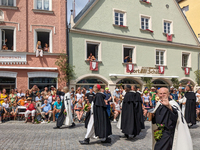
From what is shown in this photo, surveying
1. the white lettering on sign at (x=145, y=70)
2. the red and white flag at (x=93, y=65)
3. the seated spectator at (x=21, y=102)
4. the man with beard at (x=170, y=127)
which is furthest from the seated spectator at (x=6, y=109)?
the white lettering on sign at (x=145, y=70)

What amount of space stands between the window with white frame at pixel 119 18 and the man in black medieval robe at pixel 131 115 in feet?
41.1

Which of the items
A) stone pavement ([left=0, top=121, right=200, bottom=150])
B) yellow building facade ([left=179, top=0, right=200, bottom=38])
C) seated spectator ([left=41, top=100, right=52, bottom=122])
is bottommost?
stone pavement ([left=0, top=121, right=200, bottom=150])

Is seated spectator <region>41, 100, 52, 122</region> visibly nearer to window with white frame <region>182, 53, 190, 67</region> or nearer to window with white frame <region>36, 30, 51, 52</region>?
window with white frame <region>36, 30, 51, 52</region>

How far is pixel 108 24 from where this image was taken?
18703mm

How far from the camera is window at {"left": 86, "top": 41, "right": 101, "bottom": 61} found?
18.0m

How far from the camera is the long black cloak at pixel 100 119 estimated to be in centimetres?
684

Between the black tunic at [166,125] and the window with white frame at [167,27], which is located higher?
the window with white frame at [167,27]

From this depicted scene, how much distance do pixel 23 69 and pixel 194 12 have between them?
75.8 feet

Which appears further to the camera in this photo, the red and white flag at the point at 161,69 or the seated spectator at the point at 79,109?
the red and white flag at the point at 161,69

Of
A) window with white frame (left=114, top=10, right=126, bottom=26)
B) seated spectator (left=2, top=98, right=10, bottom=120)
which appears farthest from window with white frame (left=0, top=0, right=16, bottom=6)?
window with white frame (left=114, top=10, right=126, bottom=26)

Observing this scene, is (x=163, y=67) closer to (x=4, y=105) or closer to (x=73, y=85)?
(x=73, y=85)

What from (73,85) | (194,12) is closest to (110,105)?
(73,85)

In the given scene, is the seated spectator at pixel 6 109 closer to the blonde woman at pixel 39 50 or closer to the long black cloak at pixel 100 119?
the blonde woman at pixel 39 50

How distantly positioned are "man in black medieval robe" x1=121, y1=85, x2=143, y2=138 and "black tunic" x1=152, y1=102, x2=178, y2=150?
3.43 meters
